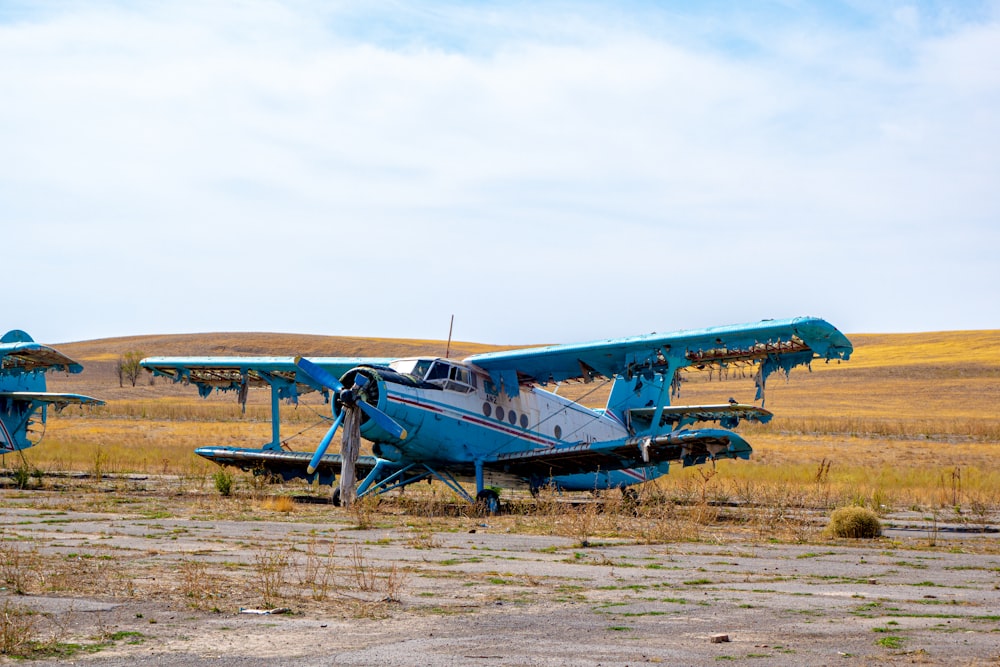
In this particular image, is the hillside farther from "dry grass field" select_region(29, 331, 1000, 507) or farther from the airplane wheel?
the airplane wheel

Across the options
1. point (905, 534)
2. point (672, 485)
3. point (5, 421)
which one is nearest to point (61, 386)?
point (5, 421)

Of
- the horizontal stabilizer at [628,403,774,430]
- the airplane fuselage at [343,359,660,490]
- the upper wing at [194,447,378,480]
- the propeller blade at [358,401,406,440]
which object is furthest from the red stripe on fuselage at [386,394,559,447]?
the upper wing at [194,447,378,480]

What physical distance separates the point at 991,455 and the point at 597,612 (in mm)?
36309

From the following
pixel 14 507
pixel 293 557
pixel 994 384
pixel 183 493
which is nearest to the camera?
pixel 293 557

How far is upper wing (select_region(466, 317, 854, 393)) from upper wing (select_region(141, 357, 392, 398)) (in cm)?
322

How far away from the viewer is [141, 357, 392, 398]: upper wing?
2480 cm

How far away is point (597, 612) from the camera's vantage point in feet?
29.5

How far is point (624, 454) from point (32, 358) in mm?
16142

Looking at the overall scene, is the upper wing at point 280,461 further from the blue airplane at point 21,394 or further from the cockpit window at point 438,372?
the blue airplane at point 21,394

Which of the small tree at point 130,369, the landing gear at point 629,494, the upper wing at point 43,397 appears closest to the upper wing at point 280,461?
the landing gear at point 629,494

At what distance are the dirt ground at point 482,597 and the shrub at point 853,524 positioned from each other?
387 mm

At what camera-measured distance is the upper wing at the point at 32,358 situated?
26.1 meters

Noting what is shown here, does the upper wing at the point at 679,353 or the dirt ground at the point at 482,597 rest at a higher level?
the upper wing at the point at 679,353

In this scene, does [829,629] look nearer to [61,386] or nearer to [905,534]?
[905,534]
